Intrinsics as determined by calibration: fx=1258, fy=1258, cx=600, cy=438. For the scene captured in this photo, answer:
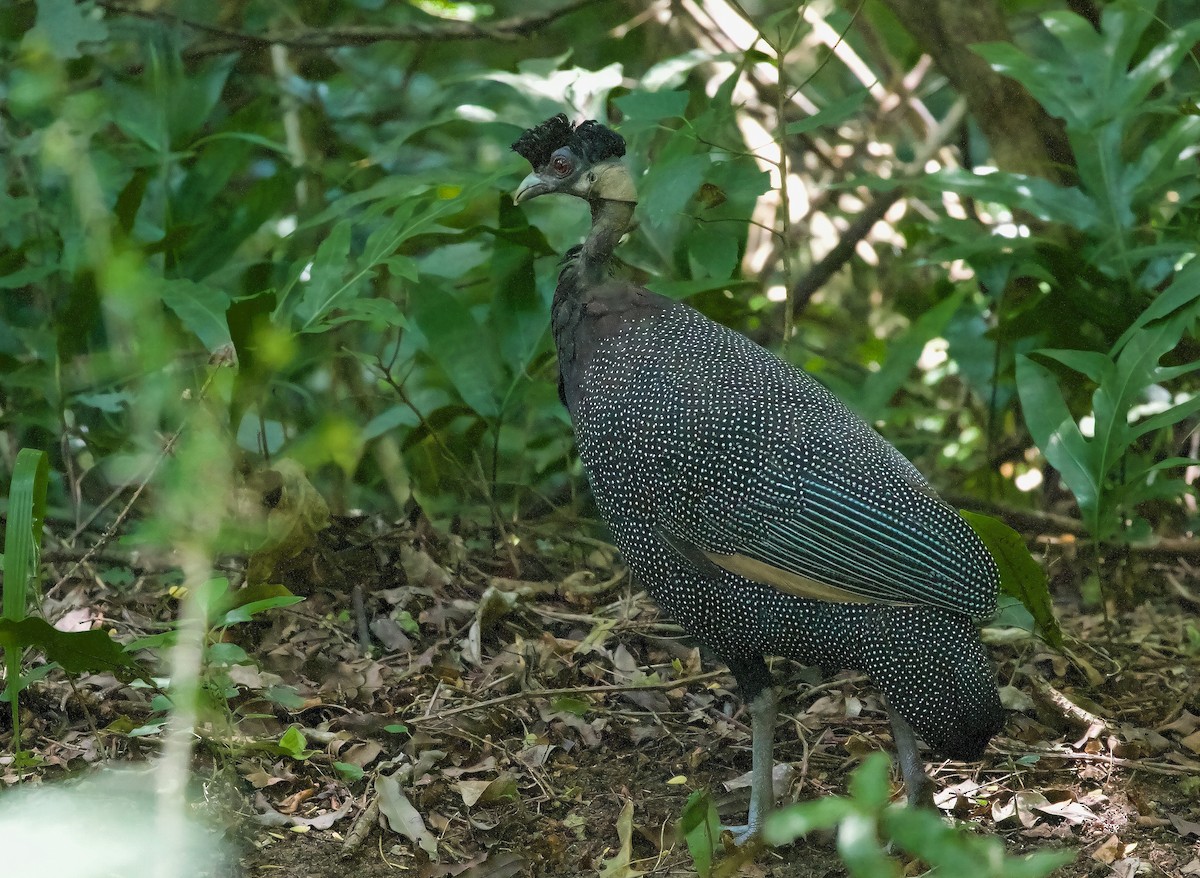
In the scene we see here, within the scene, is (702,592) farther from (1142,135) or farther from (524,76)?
(1142,135)

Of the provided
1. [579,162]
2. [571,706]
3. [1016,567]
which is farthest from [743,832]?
[579,162]

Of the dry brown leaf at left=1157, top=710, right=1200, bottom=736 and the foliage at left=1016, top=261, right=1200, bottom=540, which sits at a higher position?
the foliage at left=1016, top=261, right=1200, bottom=540

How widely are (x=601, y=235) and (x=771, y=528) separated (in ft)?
3.63

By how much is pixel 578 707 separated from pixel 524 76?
8.58 ft

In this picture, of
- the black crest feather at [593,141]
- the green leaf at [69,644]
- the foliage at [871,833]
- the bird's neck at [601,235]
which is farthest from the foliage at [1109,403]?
the green leaf at [69,644]

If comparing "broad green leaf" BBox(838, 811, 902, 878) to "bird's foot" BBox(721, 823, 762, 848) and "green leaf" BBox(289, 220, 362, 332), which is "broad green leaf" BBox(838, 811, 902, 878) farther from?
"green leaf" BBox(289, 220, 362, 332)

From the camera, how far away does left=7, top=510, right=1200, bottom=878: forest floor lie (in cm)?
306

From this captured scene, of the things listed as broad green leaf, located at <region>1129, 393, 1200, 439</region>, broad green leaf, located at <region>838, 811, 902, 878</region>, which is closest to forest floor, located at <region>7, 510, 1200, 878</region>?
broad green leaf, located at <region>1129, 393, 1200, 439</region>

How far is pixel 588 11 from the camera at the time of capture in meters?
6.62

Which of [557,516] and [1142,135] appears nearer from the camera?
[557,516]

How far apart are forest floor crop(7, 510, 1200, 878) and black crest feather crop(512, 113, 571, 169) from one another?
1443mm

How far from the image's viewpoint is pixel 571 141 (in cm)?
373

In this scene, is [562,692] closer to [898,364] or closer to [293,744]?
[293,744]

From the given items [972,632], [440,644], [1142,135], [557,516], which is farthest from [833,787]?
[1142,135]
